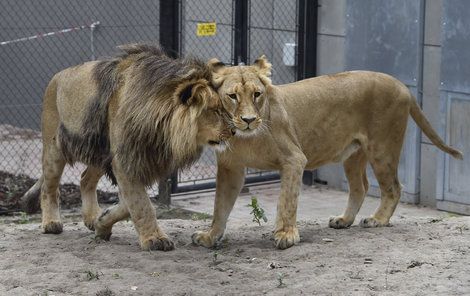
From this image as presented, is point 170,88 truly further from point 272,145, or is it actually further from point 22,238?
point 22,238

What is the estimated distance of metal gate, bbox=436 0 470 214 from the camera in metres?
9.58

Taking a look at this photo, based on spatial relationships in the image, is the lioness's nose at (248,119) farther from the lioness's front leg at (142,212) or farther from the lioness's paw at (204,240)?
the lioness's paw at (204,240)

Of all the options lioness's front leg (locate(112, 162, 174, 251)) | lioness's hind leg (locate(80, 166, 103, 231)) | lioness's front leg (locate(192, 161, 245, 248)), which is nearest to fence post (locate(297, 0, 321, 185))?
lioness's hind leg (locate(80, 166, 103, 231))

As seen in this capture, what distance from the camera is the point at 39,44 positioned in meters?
12.7

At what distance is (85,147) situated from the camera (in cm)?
694

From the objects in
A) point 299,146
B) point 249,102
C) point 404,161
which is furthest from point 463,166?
point 249,102

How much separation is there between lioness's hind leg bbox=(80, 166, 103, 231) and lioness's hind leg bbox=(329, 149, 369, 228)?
164 cm

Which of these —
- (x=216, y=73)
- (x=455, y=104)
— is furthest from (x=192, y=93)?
(x=455, y=104)

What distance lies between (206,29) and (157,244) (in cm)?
Answer: 415

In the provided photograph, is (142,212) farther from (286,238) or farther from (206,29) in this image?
(206,29)

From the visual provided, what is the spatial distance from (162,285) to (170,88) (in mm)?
1174

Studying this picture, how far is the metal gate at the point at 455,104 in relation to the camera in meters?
9.58

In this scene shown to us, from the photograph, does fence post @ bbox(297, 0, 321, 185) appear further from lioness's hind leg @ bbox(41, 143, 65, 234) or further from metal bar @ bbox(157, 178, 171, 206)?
lioness's hind leg @ bbox(41, 143, 65, 234)

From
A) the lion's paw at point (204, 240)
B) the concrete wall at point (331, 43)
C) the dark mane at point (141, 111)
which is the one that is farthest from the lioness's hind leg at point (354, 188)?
the concrete wall at point (331, 43)
